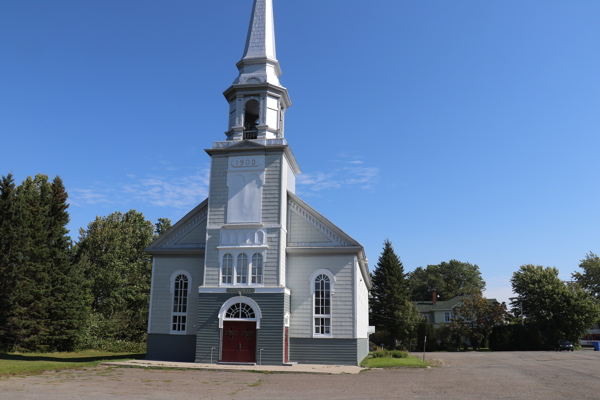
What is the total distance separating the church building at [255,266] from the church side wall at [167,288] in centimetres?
6

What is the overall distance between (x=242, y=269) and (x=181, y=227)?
5283 millimetres

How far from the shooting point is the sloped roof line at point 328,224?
26.8m

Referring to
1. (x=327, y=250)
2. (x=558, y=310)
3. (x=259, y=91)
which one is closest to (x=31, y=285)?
(x=259, y=91)

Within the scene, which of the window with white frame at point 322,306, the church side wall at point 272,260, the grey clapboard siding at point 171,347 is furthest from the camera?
the grey clapboard siding at point 171,347

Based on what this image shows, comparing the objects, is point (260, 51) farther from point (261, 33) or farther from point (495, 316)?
point (495, 316)

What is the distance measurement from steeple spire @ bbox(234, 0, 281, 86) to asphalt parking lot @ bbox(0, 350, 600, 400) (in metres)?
16.6

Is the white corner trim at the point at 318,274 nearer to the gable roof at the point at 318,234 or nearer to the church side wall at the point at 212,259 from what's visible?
the gable roof at the point at 318,234

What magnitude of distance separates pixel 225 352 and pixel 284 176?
9976mm

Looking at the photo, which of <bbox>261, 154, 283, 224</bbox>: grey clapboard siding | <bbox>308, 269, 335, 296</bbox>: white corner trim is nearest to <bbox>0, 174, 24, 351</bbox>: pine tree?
<bbox>261, 154, 283, 224</bbox>: grey clapboard siding

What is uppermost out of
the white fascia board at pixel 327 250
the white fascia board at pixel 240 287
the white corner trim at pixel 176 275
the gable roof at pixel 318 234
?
the gable roof at pixel 318 234

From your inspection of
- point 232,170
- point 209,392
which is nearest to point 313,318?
point 232,170

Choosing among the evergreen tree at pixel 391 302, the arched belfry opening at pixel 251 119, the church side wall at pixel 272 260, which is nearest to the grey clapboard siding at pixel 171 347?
the church side wall at pixel 272 260

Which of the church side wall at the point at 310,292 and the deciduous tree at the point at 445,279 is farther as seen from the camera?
the deciduous tree at the point at 445,279

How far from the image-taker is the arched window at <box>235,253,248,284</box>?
25.6 m
